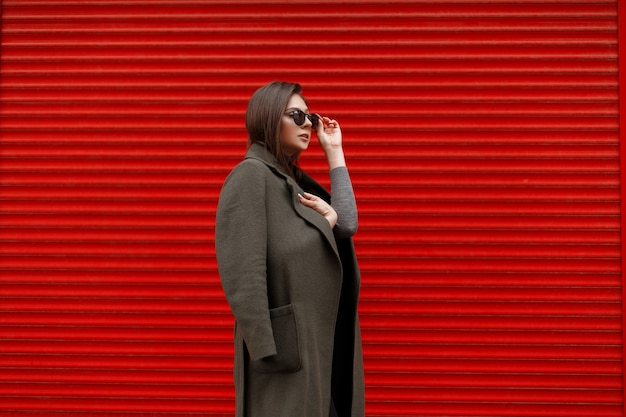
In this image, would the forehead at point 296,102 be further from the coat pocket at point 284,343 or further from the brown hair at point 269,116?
the coat pocket at point 284,343

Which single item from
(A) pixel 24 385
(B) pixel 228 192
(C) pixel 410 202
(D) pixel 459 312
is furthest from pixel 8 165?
(D) pixel 459 312

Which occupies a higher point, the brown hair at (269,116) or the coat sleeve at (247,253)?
the brown hair at (269,116)

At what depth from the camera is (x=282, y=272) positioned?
2115 millimetres

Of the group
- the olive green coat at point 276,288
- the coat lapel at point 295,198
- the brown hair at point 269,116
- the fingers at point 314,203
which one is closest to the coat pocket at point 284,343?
the olive green coat at point 276,288

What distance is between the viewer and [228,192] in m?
2.11

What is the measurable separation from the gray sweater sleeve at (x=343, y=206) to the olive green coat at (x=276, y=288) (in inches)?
6.0

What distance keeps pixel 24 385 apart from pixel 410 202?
2.39 metres

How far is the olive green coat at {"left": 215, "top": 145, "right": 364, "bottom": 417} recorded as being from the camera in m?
2.00

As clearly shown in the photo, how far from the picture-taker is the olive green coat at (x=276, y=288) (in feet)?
6.57

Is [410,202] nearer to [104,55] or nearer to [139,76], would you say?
[139,76]

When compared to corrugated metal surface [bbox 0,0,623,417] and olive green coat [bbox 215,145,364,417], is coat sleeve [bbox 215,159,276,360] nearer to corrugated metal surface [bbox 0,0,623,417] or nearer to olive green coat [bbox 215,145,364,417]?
olive green coat [bbox 215,145,364,417]

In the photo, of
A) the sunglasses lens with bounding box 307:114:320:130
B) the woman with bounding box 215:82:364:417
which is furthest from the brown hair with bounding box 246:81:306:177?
the sunglasses lens with bounding box 307:114:320:130

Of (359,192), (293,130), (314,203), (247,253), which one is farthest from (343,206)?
(359,192)

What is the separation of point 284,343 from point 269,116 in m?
0.85
